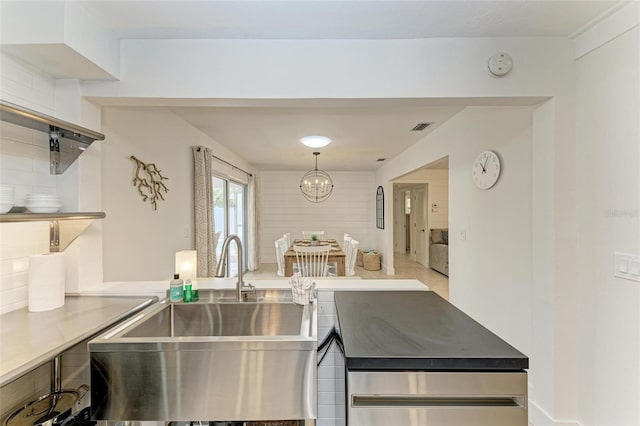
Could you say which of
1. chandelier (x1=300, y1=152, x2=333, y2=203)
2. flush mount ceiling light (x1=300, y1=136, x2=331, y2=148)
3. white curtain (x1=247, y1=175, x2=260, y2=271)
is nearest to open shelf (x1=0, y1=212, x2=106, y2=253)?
flush mount ceiling light (x1=300, y1=136, x2=331, y2=148)

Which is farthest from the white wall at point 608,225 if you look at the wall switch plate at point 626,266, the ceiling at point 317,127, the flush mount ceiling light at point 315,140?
the flush mount ceiling light at point 315,140

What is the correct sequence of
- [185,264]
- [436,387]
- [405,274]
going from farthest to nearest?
1. [405,274]
2. [185,264]
3. [436,387]

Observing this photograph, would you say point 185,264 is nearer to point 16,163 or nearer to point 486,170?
point 16,163

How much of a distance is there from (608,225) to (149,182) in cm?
323

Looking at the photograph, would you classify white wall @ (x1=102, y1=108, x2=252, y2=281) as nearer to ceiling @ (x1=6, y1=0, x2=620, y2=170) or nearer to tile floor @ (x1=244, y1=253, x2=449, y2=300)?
ceiling @ (x1=6, y1=0, x2=620, y2=170)

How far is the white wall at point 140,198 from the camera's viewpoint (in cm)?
212

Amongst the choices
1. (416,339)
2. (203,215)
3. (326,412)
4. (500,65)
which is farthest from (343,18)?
(203,215)

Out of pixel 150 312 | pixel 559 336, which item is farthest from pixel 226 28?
pixel 559 336

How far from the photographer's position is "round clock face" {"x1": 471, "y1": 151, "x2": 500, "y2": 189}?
244cm

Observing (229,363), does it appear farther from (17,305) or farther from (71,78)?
(71,78)

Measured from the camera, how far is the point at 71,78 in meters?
1.68

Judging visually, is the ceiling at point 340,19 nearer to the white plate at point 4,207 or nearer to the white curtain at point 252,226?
the white plate at point 4,207

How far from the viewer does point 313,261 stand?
14.0 feet

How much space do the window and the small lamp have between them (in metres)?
1.62
